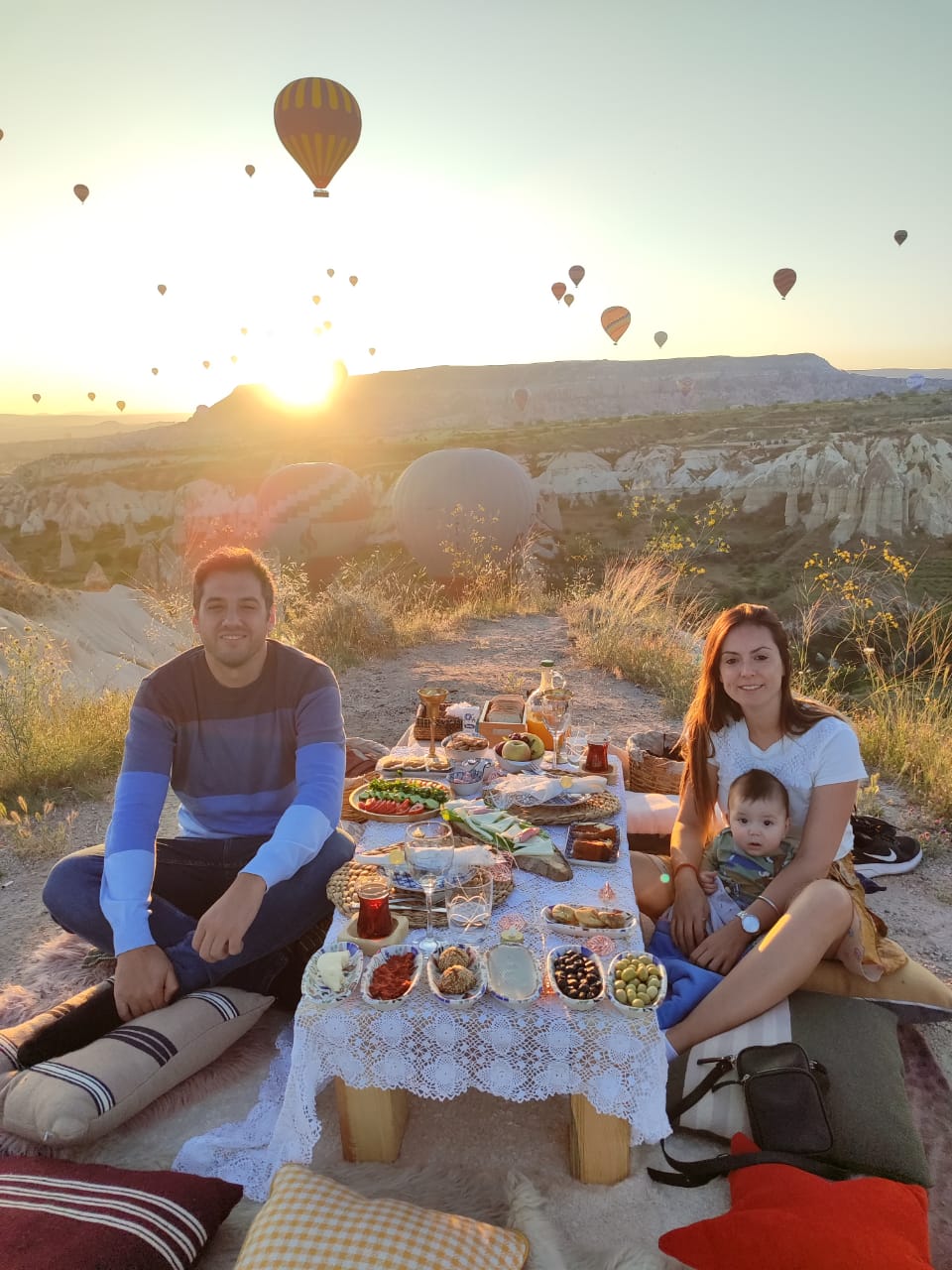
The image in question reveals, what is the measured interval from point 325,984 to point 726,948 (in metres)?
1.34

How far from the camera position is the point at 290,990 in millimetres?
2740

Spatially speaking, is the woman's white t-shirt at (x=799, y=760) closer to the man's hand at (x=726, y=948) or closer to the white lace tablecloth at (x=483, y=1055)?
the man's hand at (x=726, y=948)

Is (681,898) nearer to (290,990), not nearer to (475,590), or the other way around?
(290,990)

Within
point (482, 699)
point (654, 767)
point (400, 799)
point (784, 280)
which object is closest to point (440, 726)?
point (400, 799)

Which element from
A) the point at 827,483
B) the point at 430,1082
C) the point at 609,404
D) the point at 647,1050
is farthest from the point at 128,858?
the point at 609,404

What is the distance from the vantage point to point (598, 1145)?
2.03 m

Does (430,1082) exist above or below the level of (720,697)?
below

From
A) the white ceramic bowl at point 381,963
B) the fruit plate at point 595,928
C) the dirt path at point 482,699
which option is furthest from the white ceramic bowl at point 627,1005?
the dirt path at point 482,699

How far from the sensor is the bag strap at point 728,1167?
1.98 meters

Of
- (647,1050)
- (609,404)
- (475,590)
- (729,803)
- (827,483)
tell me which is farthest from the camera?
(609,404)

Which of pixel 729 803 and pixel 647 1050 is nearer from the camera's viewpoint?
pixel 647 1050

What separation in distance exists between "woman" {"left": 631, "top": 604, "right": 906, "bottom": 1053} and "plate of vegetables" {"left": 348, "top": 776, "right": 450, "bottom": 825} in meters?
0.86

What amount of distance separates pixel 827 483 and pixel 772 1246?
94.1ft

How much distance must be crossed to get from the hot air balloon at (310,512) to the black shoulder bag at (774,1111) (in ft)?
60.0
